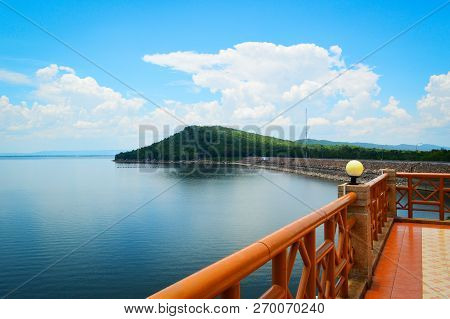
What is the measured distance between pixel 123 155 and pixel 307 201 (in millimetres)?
114922

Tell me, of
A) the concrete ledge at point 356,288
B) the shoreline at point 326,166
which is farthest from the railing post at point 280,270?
the shoreline at point 326,166

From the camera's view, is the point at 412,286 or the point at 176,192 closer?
the point at 412,286

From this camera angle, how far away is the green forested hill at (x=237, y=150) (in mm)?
59131

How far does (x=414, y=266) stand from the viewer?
428 cm

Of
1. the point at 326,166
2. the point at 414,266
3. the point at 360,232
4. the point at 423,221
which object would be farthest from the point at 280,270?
the point at 326,166

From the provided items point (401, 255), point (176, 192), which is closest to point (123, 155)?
point (176, 192)

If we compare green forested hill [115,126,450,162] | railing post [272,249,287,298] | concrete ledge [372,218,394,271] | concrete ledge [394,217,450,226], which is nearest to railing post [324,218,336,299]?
railing post [272,249,287,298]

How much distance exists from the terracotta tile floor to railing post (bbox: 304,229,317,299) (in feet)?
4.71

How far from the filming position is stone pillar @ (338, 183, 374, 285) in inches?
143

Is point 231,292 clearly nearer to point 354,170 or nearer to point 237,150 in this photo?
point 354,170

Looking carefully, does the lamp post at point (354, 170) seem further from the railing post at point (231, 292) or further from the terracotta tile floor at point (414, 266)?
the railing post at point (231, 292)

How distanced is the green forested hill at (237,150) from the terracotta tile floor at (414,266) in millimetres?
43618

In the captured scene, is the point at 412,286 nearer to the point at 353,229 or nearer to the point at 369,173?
the point at 353,229

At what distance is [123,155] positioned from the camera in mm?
141125
